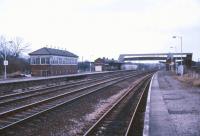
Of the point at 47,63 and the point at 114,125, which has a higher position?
the point at 47,63

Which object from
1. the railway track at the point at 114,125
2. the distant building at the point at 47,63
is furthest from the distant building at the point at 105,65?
the railway track at the point at 114,125

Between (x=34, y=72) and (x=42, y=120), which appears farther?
(x=34, y=72)

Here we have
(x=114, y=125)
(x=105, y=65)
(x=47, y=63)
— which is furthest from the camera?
(x=105, y=65)

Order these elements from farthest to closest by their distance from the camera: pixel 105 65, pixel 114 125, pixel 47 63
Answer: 1. pixel 105 65
2. pixel 47 63
3. pixel 114 125

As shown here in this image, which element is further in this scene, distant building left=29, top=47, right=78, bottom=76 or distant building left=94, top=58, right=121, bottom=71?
distant building left=94, top=58, right=121, bottom=71

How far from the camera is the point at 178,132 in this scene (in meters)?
11.8

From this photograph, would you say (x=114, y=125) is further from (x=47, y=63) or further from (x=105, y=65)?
(x=105, y=65)

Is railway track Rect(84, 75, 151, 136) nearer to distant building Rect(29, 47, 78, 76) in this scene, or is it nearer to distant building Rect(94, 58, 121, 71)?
distant building Rect(29, 47, 78, 76)

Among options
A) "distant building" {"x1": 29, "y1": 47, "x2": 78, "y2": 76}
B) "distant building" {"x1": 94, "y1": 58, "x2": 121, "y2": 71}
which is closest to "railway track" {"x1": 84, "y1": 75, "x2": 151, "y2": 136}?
"distant building" {"x1": 29, "y1": 47, "x2": 78, "y2": 76}

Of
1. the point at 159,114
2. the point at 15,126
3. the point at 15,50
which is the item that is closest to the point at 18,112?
the point at 15,126

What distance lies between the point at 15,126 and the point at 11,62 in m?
78.0

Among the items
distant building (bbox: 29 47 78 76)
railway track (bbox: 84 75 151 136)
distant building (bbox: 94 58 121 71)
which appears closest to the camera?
railway track (bbox: 84 75 151 136)

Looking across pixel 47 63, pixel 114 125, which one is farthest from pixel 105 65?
pixel 114 125

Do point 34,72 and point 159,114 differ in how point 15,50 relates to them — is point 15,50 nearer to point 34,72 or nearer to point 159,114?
point 34,72
